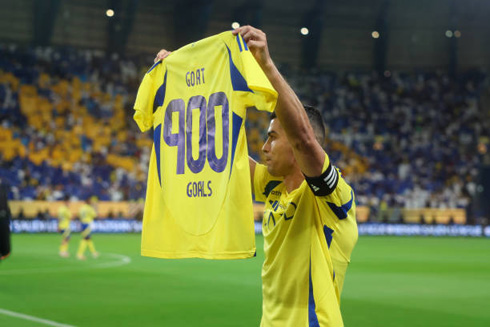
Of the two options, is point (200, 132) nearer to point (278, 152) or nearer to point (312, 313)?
point (278, 152)

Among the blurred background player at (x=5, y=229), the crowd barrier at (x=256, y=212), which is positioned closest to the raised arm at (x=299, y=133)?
the blurred background player at (x=5, y=229)

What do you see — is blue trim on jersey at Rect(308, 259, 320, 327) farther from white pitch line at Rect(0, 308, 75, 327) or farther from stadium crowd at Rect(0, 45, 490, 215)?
stadium crowd at Rect(0, 45, 490, 215)

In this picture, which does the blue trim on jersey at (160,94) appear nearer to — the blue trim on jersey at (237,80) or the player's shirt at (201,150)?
the player's shirt at (201,150)

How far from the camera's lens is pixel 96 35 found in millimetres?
40688

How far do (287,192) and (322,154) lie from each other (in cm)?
54

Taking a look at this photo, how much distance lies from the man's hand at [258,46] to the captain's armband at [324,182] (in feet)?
2.10

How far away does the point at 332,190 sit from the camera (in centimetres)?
352

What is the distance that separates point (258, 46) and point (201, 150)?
906 millimetres

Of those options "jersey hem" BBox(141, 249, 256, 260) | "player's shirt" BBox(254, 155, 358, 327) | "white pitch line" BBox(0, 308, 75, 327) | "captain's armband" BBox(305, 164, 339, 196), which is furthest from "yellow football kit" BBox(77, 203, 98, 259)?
"captain's armband" BBox(305, 164, 339, 196)

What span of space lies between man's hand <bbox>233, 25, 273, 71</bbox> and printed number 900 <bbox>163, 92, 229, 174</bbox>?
51 centimetres

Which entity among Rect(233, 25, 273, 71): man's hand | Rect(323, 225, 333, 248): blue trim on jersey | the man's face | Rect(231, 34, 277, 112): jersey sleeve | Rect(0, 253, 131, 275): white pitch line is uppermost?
Rect(233, 25, 273, 71): man's hand

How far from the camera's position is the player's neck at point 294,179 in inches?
154

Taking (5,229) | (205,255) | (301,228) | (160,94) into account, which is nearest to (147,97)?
(160,94)

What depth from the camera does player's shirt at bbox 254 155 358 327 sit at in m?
3.71
